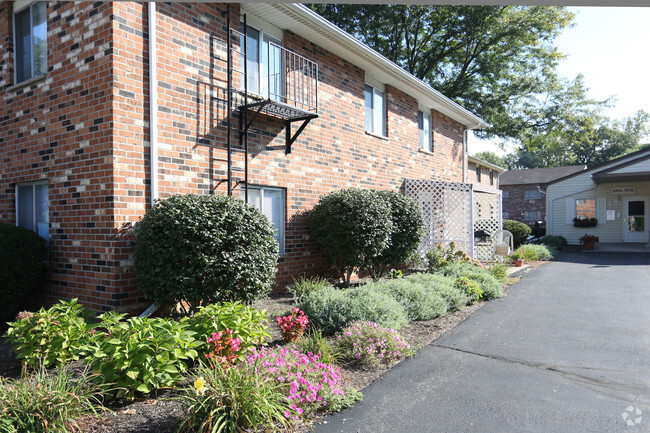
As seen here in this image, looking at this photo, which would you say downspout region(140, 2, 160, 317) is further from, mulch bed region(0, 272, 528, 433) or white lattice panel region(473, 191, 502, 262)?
white lattice panel region(473, 191, 502, 262)

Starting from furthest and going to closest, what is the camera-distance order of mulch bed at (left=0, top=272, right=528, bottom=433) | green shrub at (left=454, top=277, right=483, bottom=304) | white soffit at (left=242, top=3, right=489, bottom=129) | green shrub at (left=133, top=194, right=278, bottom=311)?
green shrub at (left=454, top=277, right=483, bottom=304) → white soffit at (left=242, top=3, right=489, bottom=129) → green shrub at (left=133, top=194, right=278, bottom=311) → mulch bed at (left=0, top=272, right=528, bottom=433)

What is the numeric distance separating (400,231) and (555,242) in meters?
14.9

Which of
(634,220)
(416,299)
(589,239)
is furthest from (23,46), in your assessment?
(634,220)

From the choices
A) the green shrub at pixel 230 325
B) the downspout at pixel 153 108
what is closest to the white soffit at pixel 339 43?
the downspout at pixel 153 108

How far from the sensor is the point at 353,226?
853 centimetres

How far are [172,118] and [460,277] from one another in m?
6.38

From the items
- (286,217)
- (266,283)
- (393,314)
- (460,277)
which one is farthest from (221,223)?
(460,277)

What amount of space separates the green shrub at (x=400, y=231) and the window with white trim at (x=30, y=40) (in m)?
6.81

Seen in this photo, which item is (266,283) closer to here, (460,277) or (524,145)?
(460,277)

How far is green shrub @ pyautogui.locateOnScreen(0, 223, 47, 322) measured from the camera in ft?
19.4

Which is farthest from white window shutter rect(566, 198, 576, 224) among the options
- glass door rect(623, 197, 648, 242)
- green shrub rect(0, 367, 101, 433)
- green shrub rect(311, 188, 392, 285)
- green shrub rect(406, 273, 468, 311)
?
green shrub rect(0, 367, 101, 433)

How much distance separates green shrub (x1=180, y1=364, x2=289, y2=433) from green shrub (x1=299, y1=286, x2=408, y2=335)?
2.34m

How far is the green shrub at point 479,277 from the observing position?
8.77m

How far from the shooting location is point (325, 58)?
32.2ft
